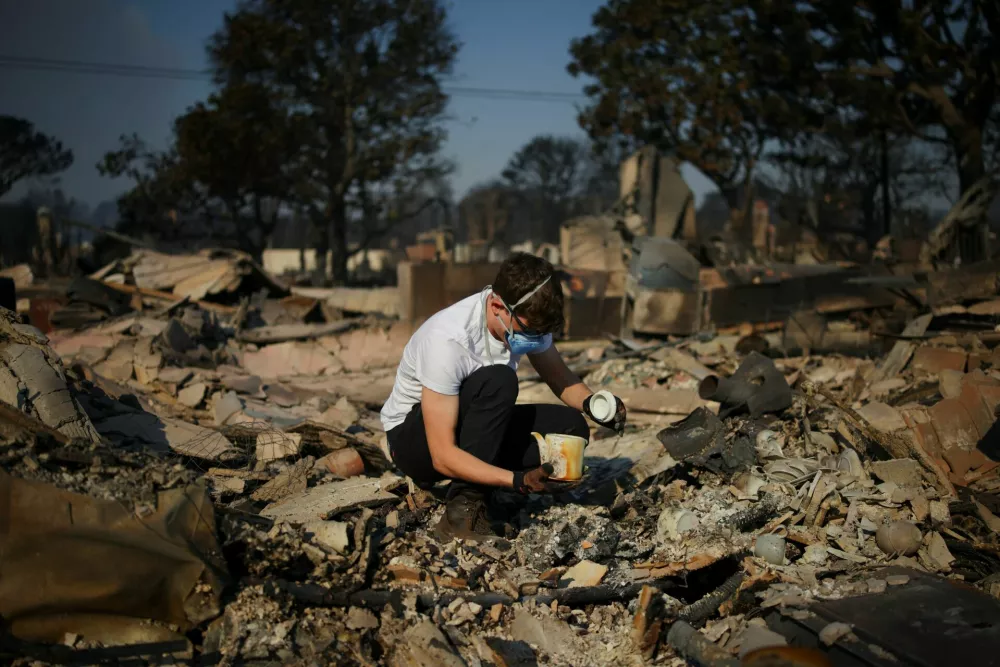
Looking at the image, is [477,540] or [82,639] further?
[477,540]

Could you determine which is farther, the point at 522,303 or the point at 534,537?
the point at 534,537

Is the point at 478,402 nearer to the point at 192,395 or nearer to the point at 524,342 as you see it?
the point at 524,342

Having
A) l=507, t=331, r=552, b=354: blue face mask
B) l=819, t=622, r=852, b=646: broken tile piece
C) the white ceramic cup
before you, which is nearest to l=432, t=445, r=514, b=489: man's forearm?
l=507, t=331, r=552, b=354: blue face mask

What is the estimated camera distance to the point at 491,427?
3432 millimetres

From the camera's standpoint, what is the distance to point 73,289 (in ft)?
31.9

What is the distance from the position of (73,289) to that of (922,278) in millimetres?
10305

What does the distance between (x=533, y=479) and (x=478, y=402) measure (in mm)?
424

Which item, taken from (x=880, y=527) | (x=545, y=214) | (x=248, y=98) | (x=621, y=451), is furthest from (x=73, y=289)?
(x=545, y=214)

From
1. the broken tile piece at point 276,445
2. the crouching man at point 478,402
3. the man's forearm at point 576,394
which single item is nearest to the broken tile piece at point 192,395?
the broken tile piece at point 276,445

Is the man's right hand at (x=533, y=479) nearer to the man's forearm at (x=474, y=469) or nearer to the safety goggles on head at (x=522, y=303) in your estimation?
the man's forearm at (x=474, y=469)

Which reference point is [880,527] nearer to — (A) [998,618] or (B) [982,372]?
(A) [998,618]

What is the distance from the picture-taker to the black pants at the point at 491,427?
3420 mm

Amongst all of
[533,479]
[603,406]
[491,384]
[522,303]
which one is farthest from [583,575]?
[522,303]

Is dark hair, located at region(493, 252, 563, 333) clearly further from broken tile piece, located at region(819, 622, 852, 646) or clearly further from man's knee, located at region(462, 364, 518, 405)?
broken tile piece, located at region(819, 622, 852, 646)
